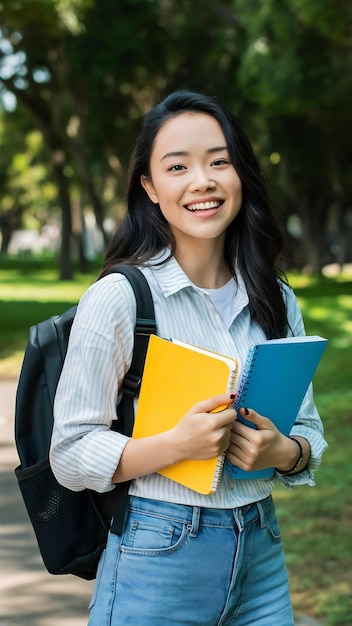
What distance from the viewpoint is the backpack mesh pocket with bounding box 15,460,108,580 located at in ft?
8.14

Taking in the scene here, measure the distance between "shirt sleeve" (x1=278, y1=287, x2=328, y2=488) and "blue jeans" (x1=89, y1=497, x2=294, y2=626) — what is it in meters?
0.23

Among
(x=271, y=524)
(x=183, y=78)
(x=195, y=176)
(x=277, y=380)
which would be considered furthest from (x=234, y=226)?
(x=183, y=78)

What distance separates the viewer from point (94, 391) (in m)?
2.31

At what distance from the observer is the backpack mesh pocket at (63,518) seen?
2480 millimetres

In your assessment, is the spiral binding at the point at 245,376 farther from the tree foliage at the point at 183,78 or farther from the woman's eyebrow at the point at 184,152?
the tree foliage at the point at 183,78

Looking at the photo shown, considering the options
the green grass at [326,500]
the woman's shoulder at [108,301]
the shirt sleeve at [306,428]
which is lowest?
the green grass at [326,500]

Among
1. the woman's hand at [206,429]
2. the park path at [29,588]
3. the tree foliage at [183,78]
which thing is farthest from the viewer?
the tree foliage at [183,78]

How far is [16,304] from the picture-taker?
20.9m

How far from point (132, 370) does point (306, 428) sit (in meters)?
0.52

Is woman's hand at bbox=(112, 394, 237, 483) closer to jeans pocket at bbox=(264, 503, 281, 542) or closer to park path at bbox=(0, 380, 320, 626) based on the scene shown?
jeans pocket at bbox=(264, 503, 281, 542)

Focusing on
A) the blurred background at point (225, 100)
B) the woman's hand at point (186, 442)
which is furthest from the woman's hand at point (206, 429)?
the blurred background at point (225, 100)

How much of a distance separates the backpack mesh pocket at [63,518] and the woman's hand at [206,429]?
1.12 ft

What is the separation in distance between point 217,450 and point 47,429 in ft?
1.47

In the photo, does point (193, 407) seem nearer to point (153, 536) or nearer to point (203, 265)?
point (153, 536)
